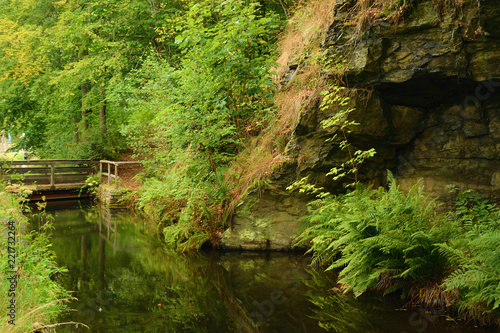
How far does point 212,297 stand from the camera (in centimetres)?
646

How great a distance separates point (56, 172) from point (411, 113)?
15922mm

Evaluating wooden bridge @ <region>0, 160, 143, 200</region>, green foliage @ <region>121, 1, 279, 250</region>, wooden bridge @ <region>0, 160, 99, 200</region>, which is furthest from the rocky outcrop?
wooden bridge @ <region>0, 160, 99, 200</region>

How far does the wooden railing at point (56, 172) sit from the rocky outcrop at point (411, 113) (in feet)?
39.7

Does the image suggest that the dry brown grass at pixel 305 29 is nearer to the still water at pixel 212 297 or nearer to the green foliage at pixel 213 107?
the green foliage at pixel 213 107

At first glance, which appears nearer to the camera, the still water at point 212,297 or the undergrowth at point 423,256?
the undergrowth at point 423,256

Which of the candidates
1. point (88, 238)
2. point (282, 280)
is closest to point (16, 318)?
point (282, 280)

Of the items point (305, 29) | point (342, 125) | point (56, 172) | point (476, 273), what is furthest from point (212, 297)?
point (56, 172)

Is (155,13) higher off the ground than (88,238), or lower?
higher

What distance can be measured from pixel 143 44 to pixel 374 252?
1519 cm

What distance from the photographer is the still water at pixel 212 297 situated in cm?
532

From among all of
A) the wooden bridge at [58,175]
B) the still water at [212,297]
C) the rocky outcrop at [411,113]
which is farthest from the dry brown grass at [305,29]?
the wooden bridge at [58,175]

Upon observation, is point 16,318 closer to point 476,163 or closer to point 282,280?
point 282,280

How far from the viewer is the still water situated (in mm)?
5320

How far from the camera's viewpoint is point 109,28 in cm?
1702
